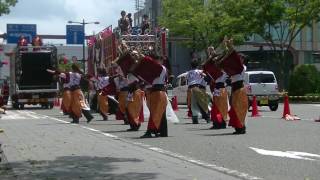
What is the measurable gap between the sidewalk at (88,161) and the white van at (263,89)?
53.4 ft

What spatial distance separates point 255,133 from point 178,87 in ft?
65.9

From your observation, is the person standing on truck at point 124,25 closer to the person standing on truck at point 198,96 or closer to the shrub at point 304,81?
the person standing on truck at point 198,96

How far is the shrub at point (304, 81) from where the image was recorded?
45906 mm

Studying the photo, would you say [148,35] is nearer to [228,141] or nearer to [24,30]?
[228,141]

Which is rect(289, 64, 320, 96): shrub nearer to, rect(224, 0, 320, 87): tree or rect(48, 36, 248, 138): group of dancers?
rect(224, 0, 320, 87): tree

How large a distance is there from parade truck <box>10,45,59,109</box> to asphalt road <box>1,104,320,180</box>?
2006 cm

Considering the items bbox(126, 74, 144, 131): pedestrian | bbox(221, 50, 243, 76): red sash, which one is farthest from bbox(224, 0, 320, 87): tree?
bbox(221, 50, 243, 76): red sash

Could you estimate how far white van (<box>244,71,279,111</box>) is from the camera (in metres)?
29.9

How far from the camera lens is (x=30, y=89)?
37.2 m

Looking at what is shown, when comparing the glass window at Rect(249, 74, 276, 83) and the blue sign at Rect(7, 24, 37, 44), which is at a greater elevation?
the blue sign at Rect(7, 24, 37, 44)

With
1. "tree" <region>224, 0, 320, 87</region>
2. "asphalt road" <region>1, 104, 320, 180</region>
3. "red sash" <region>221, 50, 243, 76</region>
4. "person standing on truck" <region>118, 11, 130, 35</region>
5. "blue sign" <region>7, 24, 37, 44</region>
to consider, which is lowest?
"asphalt road" <region>1, 104, 320, 180</region>

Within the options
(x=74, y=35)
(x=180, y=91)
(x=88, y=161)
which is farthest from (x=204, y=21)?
(x=88, y=161)

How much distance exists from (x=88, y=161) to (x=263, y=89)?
20585mm

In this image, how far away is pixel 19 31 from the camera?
47969mm
